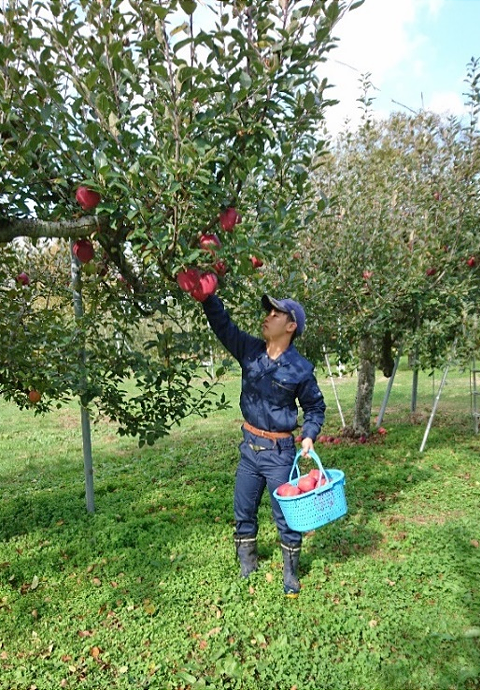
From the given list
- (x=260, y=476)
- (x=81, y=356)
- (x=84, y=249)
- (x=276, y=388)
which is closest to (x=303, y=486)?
(x=260, y=476)

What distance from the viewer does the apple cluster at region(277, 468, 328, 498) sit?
287 cm

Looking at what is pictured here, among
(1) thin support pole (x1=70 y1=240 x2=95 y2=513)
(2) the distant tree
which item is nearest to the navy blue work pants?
(1) thin support pole (x1=70 y1=240 x2=95 y2=513)

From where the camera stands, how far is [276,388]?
3.16 m

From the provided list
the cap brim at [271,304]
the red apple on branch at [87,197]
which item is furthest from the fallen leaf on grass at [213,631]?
the red apple on branch at [87,197]

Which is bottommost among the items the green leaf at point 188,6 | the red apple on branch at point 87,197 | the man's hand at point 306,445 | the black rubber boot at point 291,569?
the black rubber boot at point 291,569

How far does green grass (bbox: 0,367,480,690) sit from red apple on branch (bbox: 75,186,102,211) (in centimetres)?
228

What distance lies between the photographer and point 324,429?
8.73 meters

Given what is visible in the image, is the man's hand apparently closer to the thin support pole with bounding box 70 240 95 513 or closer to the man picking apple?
the man picking apple

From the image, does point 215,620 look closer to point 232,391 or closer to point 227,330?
point 227,330

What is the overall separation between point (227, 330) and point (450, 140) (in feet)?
15.0

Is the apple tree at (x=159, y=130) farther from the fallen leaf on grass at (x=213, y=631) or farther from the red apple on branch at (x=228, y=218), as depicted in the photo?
the fallen leaf on grass at (x=213, y=631)

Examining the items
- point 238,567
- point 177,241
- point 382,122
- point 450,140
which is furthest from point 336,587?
point 382,122

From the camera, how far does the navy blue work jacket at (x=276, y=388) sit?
3150 mm

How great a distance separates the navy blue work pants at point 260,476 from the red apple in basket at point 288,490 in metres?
0.21
